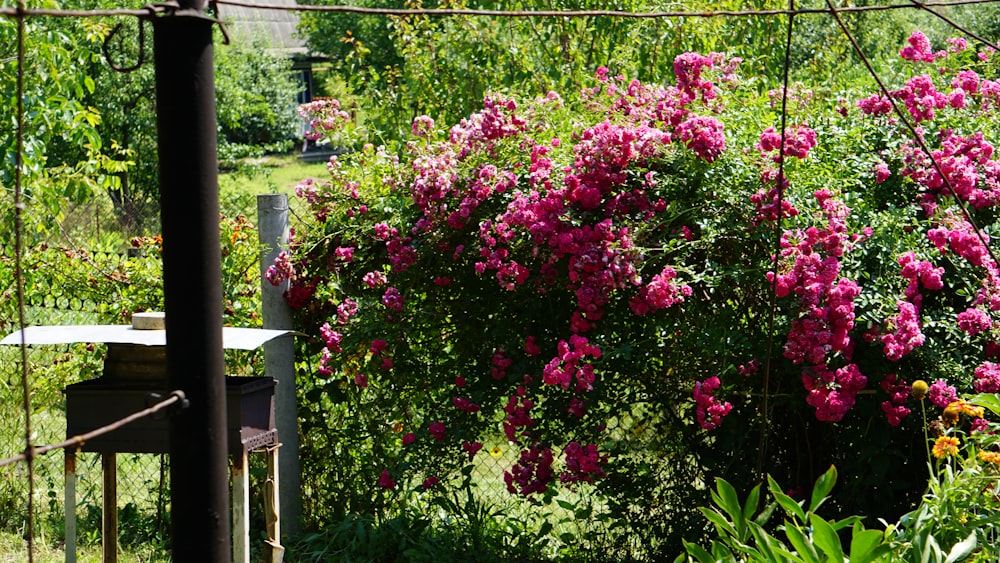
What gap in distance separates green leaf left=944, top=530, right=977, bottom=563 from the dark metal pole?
164 centimetres

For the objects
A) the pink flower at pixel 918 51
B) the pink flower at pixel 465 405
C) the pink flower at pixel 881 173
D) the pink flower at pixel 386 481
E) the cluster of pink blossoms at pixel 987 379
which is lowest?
the pink flower at pixel 386 481

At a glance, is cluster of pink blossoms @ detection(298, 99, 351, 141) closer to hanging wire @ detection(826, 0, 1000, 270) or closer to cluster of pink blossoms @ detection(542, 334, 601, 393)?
cluster of pink blossoms @ detection(542, 334, 601, 393)

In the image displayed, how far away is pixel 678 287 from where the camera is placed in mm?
3521

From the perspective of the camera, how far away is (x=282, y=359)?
4586 mm

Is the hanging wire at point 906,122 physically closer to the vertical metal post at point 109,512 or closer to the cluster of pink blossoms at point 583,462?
the cluster of pink blossoms at point 583,462

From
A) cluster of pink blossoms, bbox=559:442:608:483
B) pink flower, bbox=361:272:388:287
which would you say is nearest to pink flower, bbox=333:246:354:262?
pink flower, bbox=361:272:388:287

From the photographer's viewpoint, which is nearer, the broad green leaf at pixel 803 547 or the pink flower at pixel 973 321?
the broad green leaf at pixel 803 547

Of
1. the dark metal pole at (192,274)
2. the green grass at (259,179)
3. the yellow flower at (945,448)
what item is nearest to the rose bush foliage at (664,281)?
the yellow flower at (945,448)

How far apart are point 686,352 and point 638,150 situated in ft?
2.40

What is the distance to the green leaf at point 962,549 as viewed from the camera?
8.02 ft

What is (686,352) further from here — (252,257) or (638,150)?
(252,257)

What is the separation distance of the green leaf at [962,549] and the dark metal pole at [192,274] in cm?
164

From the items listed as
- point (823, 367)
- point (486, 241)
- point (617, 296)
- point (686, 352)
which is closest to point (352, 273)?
point (486, 241)

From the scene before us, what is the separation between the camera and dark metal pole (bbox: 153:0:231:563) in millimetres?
1723
